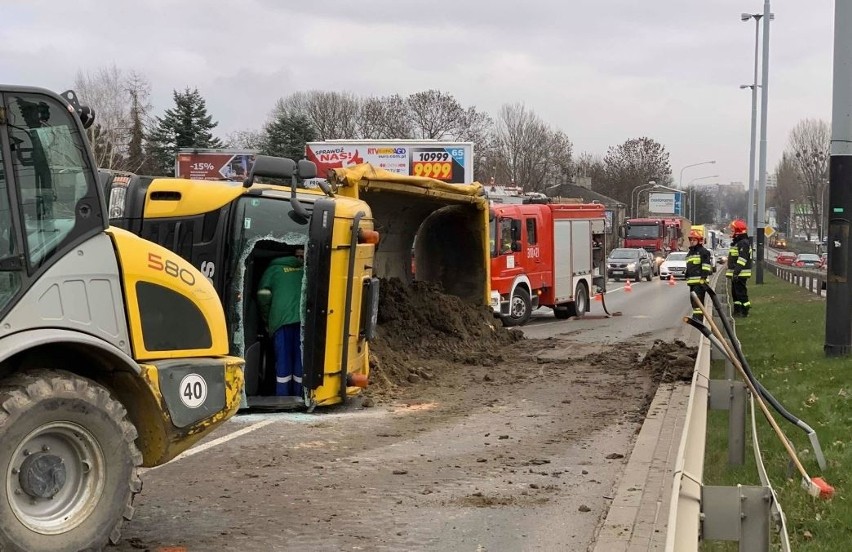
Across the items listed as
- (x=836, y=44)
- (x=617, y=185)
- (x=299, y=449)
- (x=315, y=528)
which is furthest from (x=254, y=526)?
(x=617, y=185)

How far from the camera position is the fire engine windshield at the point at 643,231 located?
174ft

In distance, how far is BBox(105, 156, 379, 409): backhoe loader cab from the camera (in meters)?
8.71

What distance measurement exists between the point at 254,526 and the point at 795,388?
21.7 feet

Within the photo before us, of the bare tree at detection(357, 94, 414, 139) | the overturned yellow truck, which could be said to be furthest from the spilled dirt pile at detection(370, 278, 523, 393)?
the bare tree at detection(357, 94, 414, 139)

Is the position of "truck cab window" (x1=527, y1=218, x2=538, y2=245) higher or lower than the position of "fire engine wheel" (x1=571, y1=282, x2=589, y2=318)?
higher

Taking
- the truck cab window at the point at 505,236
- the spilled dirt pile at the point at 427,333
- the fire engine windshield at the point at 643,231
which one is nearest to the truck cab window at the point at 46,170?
the spilled dirt pile at the point at 427,333

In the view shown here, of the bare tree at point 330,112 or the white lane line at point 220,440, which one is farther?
the bare tree at point 330,112

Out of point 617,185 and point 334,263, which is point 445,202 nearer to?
point 334,263

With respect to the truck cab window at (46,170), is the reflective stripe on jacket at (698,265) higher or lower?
lower

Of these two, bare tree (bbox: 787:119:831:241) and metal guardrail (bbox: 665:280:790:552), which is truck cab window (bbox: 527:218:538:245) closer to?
metal guardrail (bbox: 665:280:790:552)

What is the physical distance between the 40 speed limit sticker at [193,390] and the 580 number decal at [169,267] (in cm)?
54

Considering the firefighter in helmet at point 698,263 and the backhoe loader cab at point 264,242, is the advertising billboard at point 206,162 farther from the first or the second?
Answer: the backhoe loader cab at point 264,242

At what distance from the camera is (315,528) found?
5.62m

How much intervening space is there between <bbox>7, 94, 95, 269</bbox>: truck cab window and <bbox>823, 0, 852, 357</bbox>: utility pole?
10.3 meters
